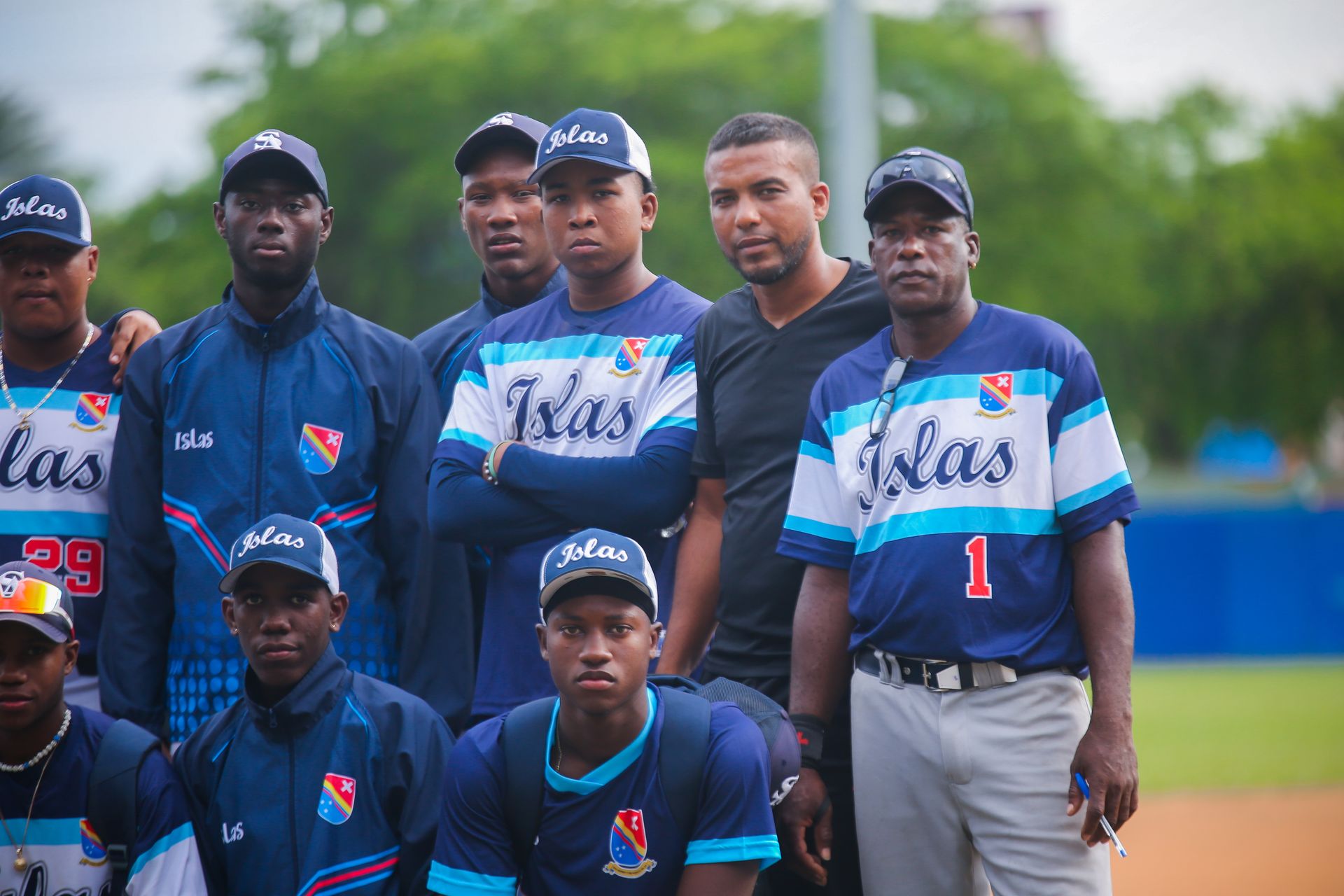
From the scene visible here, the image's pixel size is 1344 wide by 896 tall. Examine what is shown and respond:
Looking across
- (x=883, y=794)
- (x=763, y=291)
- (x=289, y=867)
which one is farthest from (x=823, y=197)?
(x=289, y=867)

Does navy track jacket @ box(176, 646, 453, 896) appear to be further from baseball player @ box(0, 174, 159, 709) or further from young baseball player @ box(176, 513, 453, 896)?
baseball player @ box(0, 174, 159, 709)

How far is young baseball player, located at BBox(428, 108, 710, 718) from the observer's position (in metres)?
4.07

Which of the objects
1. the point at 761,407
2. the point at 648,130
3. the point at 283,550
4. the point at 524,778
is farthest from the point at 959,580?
the point at 648,130

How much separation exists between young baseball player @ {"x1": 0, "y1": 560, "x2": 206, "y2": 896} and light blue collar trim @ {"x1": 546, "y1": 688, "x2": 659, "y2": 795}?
3.40 ft

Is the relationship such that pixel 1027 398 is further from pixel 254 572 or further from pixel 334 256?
pixel 334 256

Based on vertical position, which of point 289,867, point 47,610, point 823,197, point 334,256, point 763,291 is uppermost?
point 334,256

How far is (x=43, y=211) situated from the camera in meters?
4.47

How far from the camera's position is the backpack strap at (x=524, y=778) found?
12.0 feet

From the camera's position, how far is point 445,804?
12.2 ft

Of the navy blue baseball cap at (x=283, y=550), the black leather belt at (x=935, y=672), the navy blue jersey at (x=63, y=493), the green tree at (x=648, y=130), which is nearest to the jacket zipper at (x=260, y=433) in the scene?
the navy blue baseball cap at (x=283, y=550)

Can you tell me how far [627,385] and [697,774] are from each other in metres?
1.21

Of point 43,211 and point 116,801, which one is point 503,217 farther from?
point 116,801

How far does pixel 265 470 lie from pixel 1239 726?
14797mm

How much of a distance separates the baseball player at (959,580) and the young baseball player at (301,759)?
3.58ft
